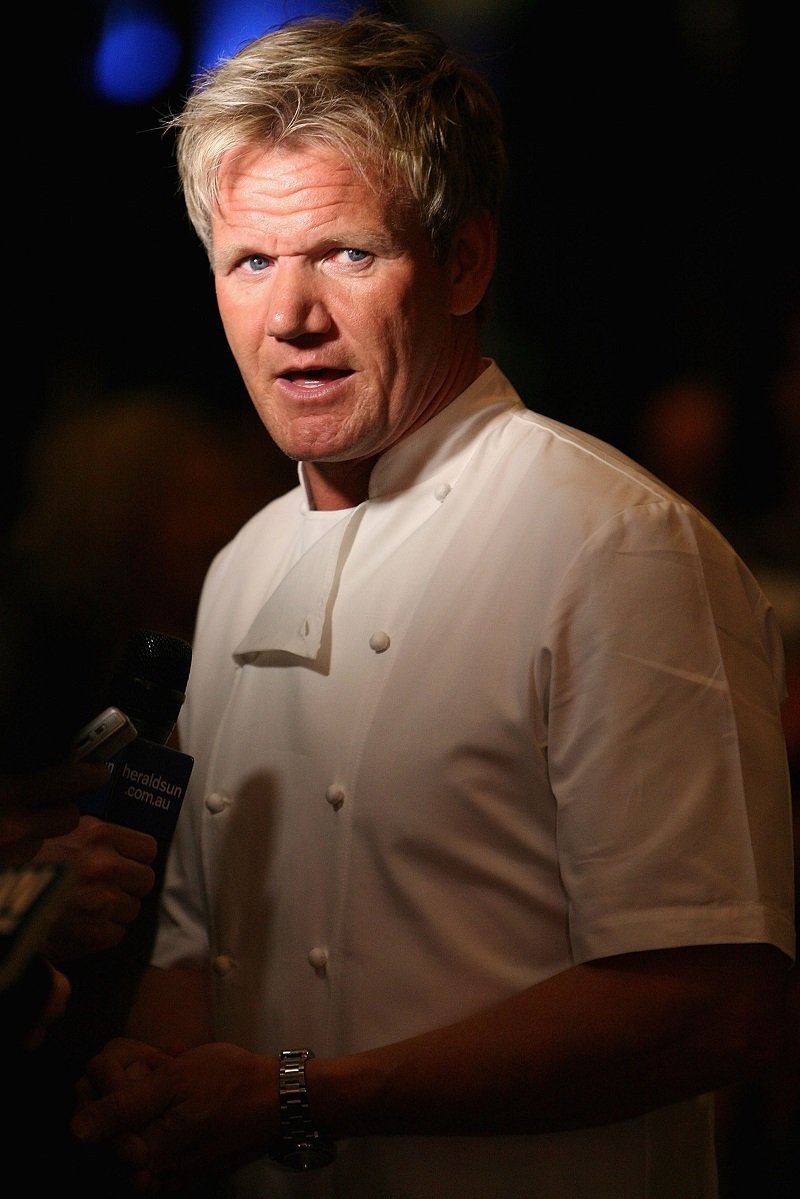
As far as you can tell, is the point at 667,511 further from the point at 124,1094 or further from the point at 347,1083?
the point at 124,1094

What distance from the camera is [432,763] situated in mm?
1015

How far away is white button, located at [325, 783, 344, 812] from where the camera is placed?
1.05 metres

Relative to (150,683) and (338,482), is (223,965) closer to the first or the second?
(150,683)

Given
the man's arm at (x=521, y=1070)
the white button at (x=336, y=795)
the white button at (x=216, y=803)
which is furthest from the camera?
the white button at (x=216, y=803)

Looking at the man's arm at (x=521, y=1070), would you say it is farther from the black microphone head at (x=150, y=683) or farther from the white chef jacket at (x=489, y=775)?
the black microphone head at (x=150, y=683)

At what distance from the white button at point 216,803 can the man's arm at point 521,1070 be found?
9.6 inches

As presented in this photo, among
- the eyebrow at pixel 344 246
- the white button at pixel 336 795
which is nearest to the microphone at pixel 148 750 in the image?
the white button at pixel 336 795

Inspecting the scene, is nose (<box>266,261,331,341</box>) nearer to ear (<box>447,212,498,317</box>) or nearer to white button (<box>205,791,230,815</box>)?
ear (<box>447,212,498,317</box>)

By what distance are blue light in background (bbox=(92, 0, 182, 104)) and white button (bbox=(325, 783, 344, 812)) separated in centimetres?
75

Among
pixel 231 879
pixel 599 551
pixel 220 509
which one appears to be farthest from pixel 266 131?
pixel 231 879

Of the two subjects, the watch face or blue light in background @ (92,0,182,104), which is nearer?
the watch face

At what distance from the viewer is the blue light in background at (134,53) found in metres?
1.21

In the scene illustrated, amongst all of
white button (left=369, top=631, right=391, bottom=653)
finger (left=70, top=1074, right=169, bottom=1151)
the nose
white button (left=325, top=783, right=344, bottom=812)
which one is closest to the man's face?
the nose

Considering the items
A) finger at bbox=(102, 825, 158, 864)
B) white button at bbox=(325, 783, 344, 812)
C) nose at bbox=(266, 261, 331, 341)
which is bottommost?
white button at bbox=(325, 783, 344, 812)
